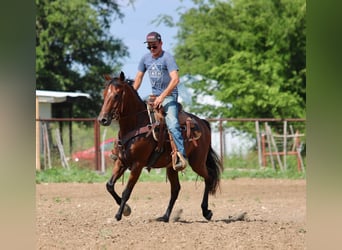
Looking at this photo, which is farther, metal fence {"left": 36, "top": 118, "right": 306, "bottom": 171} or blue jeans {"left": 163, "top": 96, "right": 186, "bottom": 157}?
metal fence {"left": 36, "top": 118, "right": 306, "bottom": 171}

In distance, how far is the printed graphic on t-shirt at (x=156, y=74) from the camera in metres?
8.18

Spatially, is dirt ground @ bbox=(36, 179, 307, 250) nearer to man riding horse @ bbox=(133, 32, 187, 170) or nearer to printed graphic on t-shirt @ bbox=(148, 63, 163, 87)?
man riding horse @ bbox=(133, 32, 187, 170)

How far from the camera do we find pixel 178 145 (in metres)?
8.41

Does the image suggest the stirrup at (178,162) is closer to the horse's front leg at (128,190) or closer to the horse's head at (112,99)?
the horse's front leg at (128,190)

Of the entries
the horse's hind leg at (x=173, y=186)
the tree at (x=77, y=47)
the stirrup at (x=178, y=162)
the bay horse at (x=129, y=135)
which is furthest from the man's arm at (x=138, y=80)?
the tree at (x=77, y=47)

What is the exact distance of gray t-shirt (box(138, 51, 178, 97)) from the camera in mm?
8102

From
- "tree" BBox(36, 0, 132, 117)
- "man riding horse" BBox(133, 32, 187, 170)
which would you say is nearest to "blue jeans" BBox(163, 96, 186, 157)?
"man riding horse" BBox(133, 32, 187, 170)

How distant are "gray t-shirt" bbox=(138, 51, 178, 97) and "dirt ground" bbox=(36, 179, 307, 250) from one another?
1.66 meters

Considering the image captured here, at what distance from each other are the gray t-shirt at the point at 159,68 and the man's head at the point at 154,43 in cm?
8

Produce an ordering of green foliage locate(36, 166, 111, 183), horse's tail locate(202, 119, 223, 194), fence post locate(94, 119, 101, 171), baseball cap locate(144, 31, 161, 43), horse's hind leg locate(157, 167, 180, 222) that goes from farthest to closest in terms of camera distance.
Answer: fence post locate(94, 119, 101, 171), green foliage locate(36, 166, 111, 183), horse's tail locate(202, 119, 223, 194), horse's hind leg locate(157, 167, 180, 222), baseball cap locate(144, 31, 161, 43)

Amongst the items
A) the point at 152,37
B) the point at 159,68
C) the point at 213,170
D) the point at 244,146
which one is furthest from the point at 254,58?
the point at 152,37

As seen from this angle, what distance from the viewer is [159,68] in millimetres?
8172

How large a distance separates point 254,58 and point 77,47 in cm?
1136
